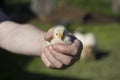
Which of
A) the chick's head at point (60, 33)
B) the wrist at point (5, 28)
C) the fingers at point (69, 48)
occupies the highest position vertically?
the wrist at point (5, 28)

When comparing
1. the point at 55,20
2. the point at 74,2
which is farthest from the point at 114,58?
the point at 74,2

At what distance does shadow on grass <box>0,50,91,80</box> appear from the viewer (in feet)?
23.8

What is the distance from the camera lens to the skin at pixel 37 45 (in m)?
2.04

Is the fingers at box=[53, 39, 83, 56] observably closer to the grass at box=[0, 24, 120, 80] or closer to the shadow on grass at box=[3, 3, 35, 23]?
the grass at box=[0, 24, 120, 80]

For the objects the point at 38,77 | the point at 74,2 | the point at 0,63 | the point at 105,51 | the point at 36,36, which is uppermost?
the point at 74,2

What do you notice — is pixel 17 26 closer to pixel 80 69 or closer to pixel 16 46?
pixel 16 46

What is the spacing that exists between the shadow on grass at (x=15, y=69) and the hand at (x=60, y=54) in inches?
203

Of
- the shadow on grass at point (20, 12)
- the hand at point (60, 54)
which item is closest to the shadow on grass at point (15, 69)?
the shadow on grass at point (20, 12)

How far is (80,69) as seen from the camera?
788 cm

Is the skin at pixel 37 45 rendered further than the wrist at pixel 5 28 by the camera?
No

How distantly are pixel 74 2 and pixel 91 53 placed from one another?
193 inches

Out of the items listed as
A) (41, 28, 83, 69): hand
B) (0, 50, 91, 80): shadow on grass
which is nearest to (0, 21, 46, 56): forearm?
(41, 28, 83, 69): hand

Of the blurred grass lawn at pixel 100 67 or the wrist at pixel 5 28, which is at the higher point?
the blurred grass lawn at pixel 100 67

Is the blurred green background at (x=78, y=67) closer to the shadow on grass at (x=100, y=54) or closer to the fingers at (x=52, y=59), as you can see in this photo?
the shadow on grass at (x=100, y=54)
